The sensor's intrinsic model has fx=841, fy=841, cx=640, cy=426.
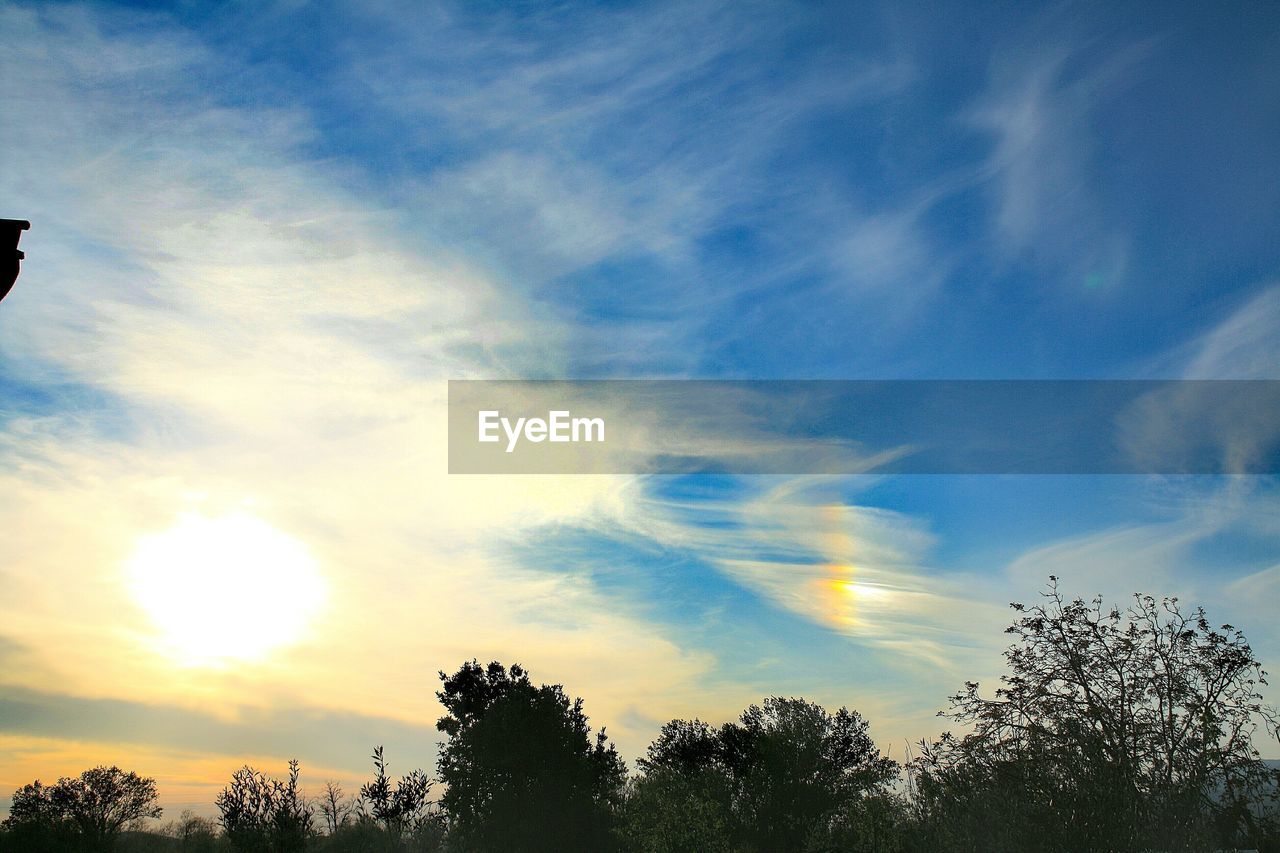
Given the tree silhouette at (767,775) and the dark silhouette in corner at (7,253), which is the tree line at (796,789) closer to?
the tree silhouette at (767,775)

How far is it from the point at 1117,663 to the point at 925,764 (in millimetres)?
9873

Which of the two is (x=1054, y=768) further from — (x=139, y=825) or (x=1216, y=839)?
(x=139, y=825)

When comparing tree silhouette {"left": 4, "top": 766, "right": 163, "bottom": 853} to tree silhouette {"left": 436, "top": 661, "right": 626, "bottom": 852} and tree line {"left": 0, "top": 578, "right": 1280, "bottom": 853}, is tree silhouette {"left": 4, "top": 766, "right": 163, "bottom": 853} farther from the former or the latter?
tree silhouette {"left": 436, "top": 661, "right": 626, "bottom": 852}

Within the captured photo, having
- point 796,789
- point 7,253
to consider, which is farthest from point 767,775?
point 7,253

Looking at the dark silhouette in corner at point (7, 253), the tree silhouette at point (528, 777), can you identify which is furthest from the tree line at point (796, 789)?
the dark silhouette in corner at point (7, 253)

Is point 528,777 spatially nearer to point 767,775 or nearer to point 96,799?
point 767,775

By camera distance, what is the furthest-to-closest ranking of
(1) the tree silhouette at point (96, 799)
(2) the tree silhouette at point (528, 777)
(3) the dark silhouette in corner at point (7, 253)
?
(1) the tree silhouette at point (96, 799) < (2) the tree silhouette at point (528, 777) < (3) the dark silhouette in corner at point (7, 253)

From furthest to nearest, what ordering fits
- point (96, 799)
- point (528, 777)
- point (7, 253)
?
1. point (96, 799)
2. point (528, 777)
3. point (7, 253)

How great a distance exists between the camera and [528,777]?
60.6 meters

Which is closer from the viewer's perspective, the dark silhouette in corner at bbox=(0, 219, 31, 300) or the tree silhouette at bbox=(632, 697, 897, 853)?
the dark silhouette in corner at bbox=(0, 219, 31, 300)

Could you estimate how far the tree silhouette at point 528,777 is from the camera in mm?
58781

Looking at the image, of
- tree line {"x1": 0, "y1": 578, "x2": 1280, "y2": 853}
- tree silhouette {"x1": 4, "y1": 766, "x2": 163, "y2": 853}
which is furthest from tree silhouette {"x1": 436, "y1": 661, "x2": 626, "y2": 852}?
tree silhouette {"x1": 4, "y1": 766, "x2": 163, "y2": 853}

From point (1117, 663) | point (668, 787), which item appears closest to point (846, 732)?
point (668, 787)

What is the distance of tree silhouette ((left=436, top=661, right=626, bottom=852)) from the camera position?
2314 inches
